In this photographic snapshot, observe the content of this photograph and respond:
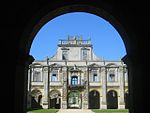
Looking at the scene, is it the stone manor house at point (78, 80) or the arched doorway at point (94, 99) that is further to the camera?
the arched doorway at point (94, 99)

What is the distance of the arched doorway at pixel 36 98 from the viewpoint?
152 feet

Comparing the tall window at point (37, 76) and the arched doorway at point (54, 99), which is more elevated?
the tall window at point (37, 76)

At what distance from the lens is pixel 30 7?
842cm

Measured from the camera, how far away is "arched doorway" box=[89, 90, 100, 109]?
4800 centimetres

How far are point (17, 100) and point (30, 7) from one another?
2.71m

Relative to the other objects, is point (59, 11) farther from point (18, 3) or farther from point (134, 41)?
point (134, 41)

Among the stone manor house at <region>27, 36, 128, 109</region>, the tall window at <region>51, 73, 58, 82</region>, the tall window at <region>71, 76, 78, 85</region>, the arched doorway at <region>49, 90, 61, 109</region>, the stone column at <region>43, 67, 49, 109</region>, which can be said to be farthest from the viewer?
the tall window at <region>51, 73, 58, 82</region>

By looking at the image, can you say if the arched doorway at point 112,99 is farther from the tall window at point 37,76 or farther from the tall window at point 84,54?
the tall window at point 37,76

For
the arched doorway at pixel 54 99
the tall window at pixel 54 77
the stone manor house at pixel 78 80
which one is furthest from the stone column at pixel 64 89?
the tall window at pixel 54 77

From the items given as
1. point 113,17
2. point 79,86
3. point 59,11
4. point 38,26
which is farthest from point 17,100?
point 79,86

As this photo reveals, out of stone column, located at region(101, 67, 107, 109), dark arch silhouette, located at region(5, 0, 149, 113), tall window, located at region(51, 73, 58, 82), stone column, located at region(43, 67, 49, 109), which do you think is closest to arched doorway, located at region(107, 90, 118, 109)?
stone column, located at region(101, 67, 107, 109)

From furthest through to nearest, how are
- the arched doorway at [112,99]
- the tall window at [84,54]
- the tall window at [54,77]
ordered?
1. the tall window at [84,54]
2. the tall window at [54,77]
3. the arched doorway at [112,99]

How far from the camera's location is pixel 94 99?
48.9 meters

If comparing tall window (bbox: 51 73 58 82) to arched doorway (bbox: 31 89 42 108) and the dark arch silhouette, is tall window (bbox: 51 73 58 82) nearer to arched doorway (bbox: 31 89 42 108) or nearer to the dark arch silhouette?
arched doorway (bbox: 31 89 42 108)
